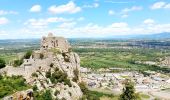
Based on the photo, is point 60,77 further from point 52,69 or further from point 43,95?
point 43,95

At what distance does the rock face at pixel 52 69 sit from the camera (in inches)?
2036

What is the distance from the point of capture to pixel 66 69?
57.9 meters

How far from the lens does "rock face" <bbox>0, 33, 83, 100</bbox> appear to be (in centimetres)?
5172

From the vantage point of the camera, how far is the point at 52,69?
182ft

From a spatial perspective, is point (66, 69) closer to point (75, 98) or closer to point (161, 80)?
point (75, 98)

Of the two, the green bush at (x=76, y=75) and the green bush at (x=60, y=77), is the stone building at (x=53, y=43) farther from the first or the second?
the green bush at (x=60, y=77)

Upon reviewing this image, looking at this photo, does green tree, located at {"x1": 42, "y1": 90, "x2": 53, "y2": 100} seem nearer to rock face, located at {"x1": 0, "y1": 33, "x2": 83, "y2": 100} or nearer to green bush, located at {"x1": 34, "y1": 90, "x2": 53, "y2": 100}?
green bush, located at {"x1": 34, "y1": 90, "x2": 53, "y2": 100}

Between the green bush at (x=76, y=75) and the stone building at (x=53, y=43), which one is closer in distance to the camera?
the green bush at (x=76, y=75)

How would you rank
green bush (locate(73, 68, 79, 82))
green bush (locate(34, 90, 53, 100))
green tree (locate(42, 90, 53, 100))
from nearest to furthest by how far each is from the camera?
green bush (locate(34, 90, 53, 100)) → green tree (locate(42, 90, 53, 100)) → green bush (locate(73, 68, 79, 82))

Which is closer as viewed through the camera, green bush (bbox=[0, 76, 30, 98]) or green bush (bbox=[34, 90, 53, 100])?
green bush (bbox=[0, 76, 30, 98])

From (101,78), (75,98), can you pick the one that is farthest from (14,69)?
(101,78)

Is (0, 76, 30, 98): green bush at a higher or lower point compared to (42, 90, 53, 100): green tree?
higher

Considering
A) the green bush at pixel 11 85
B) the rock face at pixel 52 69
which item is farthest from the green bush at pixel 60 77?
the green bush at pixel 11 85

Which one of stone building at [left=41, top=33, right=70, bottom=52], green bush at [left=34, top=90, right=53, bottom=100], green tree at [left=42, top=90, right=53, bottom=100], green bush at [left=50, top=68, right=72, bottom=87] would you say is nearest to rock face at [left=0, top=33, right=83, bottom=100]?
stone building at [left=41, top=33, right=70, bottom=52]
